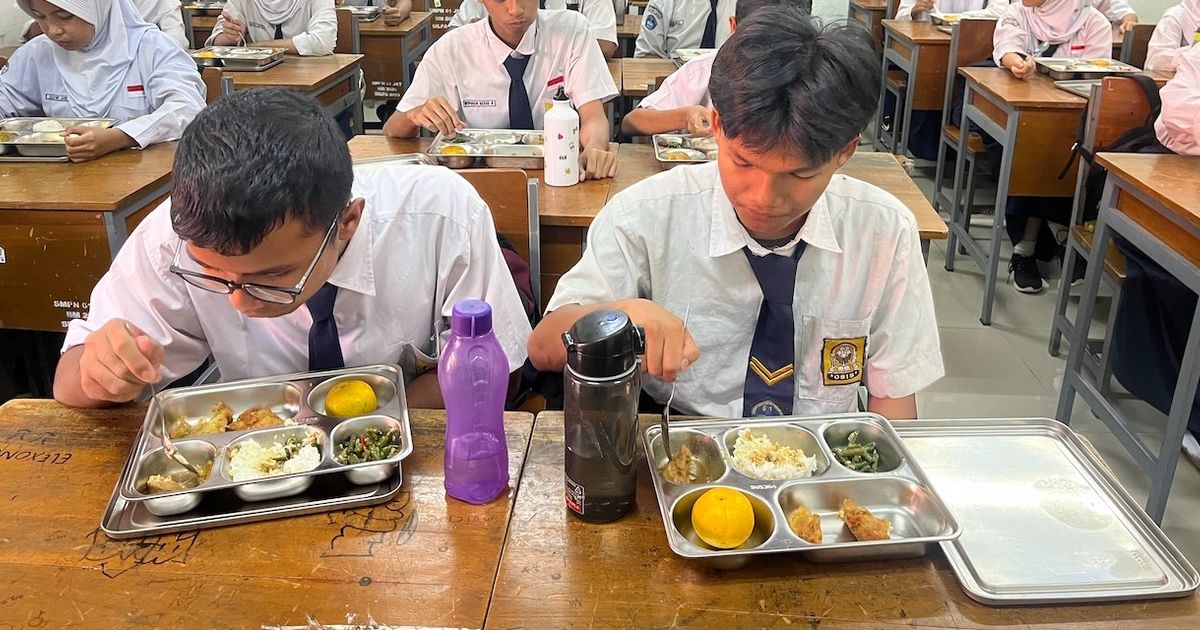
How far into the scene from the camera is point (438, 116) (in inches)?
102

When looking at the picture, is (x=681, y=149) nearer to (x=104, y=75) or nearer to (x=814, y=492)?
(x=814, y=492)

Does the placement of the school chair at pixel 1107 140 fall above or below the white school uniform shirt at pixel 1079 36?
below

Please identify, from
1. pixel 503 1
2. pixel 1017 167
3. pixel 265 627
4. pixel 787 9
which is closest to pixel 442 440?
pixel 265 627

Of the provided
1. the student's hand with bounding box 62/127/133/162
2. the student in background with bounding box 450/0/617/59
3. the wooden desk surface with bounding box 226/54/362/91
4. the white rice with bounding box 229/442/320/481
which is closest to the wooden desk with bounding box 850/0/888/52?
the student in background with bounding box 450/0/617/59

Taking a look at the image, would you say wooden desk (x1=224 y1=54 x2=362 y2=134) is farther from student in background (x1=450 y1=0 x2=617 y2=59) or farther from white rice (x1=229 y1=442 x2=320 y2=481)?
white rice (x1=229 y1=442 x2=320 y2=481)

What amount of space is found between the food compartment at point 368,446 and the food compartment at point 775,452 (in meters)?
0.42

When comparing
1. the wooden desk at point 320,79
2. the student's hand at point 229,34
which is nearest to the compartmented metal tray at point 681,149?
the wooden desk at point 320,79

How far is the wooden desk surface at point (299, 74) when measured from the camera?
11.5 feet

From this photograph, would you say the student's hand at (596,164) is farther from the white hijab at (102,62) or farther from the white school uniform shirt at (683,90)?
the white hijab at (102,62)

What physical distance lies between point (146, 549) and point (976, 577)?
89cm

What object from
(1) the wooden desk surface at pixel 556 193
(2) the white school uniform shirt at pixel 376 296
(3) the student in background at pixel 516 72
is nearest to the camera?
(2) the white school uniform shirt at pixel 376 296

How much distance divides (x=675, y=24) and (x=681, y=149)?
2319mm

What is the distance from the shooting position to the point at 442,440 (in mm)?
1146

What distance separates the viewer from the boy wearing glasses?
1018 millimetres
